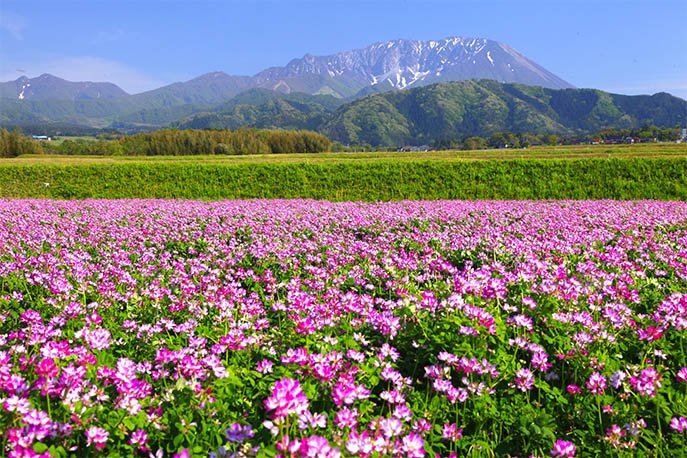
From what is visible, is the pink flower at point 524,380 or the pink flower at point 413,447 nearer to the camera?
the pink flower at point 413,447

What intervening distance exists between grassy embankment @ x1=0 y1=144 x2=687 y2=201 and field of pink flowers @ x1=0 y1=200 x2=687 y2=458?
21.5 meters

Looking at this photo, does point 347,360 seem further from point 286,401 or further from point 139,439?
point 139,439

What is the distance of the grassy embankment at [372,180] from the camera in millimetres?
26250

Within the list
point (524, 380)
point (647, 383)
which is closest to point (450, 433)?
point (524, 380)

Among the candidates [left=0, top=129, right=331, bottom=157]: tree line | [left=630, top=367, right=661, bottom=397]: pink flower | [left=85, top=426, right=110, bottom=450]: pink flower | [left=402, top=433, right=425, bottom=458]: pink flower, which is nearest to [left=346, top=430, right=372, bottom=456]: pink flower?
[left=402, top=433, right=425, bottom=458]: pink flower

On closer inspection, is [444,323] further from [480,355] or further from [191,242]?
[191,242]

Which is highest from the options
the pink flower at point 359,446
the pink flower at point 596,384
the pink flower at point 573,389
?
the pink flower at point 359,446

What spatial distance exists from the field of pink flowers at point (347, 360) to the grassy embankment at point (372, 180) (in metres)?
21.5

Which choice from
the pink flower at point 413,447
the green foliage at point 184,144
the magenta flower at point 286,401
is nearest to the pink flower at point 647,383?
the pink flower at point 413,447

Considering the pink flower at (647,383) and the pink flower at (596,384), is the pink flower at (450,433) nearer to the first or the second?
the pink flower at (596,384)

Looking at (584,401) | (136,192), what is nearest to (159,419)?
(584,401)

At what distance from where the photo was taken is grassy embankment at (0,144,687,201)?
1033 inches

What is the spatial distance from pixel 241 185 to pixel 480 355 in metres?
28.2

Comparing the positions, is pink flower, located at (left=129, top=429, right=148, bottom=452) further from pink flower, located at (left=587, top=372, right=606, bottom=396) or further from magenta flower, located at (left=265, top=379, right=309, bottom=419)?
pink flower, located at (left=587, top=372, right=606, bottom=396)
